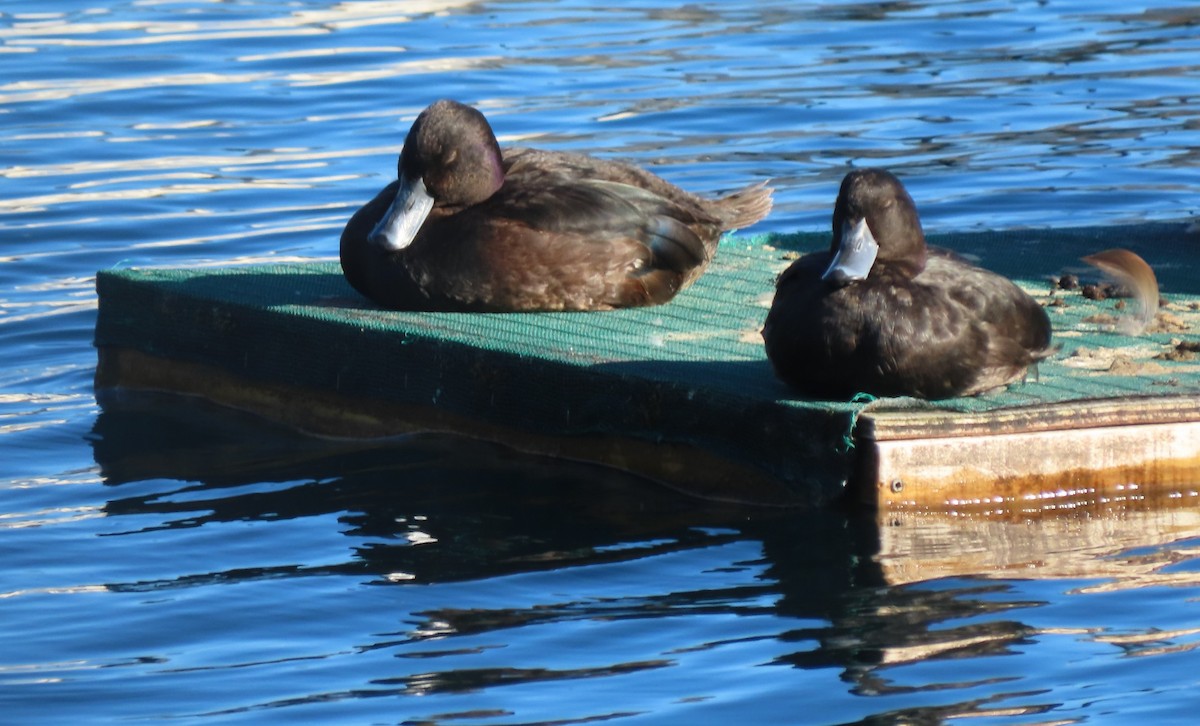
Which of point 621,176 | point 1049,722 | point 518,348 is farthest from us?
point 621,176

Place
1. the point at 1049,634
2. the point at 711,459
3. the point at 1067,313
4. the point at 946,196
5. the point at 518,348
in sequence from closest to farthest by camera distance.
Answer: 1. the point at 1049,634
2. the point at 711,459
3. the point at 518,348
4. the point at 1067,313
5. the point at 946,196

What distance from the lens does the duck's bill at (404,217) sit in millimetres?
7367

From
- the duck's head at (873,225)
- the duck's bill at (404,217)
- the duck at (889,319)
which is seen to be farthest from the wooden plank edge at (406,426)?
the duck's head at (873,225)

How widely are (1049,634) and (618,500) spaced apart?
167cm

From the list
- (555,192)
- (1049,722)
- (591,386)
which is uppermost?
(555,192)

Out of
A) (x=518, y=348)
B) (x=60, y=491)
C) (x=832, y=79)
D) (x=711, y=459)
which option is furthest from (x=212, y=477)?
(x=832, y=79)

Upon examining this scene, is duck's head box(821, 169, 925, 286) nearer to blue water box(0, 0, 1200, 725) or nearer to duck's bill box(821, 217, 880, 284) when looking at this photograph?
duck's bill box(821, 217, 880, 284)

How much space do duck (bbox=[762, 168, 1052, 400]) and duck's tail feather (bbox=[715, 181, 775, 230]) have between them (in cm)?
209

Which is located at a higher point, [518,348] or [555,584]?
[518,348]

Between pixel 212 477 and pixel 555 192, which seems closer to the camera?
pixel 212 477

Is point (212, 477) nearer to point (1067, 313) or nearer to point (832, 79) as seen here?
point (1067, 313)

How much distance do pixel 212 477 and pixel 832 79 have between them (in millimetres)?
8557

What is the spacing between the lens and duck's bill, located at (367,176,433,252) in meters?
7.37

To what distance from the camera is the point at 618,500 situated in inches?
253
